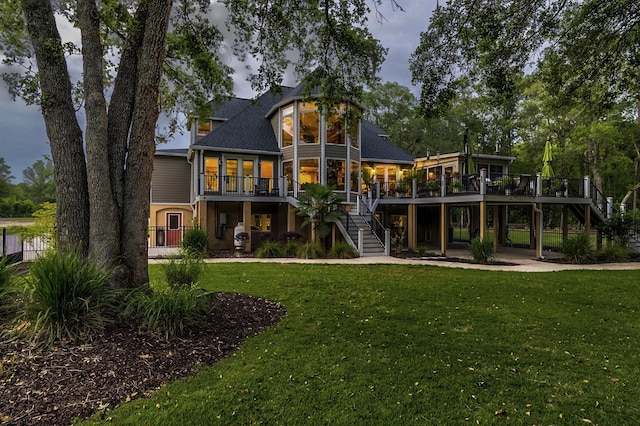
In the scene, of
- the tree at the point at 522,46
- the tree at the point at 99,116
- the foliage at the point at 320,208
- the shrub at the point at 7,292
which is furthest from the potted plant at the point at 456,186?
the shrub at the point at 7,292

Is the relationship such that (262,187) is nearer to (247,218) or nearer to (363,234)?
(247,218)

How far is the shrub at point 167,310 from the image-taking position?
4.11 meters

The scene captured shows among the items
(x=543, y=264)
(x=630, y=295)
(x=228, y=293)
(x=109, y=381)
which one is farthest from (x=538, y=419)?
(x=543, y=264)

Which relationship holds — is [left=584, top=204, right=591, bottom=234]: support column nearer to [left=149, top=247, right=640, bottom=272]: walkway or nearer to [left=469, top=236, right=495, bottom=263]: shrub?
[left=149, top=247, right=640, bottom=272]: walkway

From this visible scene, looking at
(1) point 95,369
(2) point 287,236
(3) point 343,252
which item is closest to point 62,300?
(1) point 95,369

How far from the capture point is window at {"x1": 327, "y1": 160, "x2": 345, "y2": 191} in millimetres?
16594

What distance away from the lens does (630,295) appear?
7062 millimetres

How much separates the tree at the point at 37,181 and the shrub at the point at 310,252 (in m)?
52.5

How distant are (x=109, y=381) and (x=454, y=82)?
26.7 ft

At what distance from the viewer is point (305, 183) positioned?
16.4 m

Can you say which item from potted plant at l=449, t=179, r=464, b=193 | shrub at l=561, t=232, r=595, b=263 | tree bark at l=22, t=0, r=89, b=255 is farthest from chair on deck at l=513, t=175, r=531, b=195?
tree bark at l=22, t=0, r=89, b=255

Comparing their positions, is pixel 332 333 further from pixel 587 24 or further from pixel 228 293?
pixel 587 24

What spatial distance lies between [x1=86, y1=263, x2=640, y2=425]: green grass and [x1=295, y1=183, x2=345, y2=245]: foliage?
6659 millimetres

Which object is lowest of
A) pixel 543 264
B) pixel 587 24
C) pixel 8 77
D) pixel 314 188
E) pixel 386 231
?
pixel 543 264
